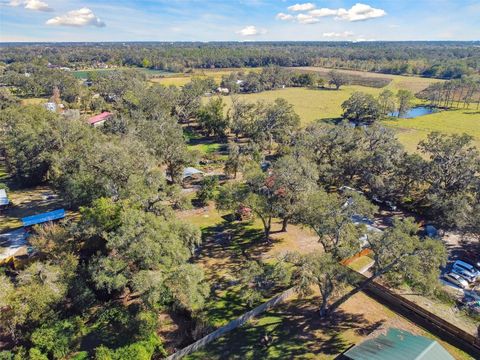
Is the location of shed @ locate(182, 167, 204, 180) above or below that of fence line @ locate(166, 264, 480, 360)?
above

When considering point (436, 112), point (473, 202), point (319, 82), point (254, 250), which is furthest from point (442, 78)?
point (254, 250)

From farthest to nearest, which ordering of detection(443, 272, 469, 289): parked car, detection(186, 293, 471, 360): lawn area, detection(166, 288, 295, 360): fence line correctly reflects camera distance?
detection(443, 272, 469, 289): parked car, detection(186, 293, 471, 360): lawn area, detection(166, 288, 295, 360): fence line

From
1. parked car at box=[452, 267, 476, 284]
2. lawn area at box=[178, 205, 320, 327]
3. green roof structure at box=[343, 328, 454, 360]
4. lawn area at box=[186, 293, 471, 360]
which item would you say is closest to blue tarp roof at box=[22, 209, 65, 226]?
lawn area at box=[178, 205, 320, 327]

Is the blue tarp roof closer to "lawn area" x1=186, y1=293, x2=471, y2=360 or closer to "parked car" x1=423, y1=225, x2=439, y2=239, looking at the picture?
"lawn area" x1=186, y1=293, x2=471, y2=360

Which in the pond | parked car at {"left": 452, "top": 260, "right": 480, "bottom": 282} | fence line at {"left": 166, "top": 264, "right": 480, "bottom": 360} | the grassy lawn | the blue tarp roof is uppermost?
the pond

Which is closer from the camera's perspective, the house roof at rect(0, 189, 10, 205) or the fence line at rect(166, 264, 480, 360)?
the fence line at rect(166, 264, 480, 360)

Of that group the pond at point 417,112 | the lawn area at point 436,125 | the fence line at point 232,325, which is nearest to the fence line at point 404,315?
the fence line at point 232,325

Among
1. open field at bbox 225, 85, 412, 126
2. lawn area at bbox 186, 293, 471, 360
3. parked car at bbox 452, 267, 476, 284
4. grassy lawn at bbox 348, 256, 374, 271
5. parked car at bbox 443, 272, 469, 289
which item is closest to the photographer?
lawn area at bbox 186, 293, 471, 360

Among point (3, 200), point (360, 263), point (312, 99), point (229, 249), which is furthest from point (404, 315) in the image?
point (312, 99)
